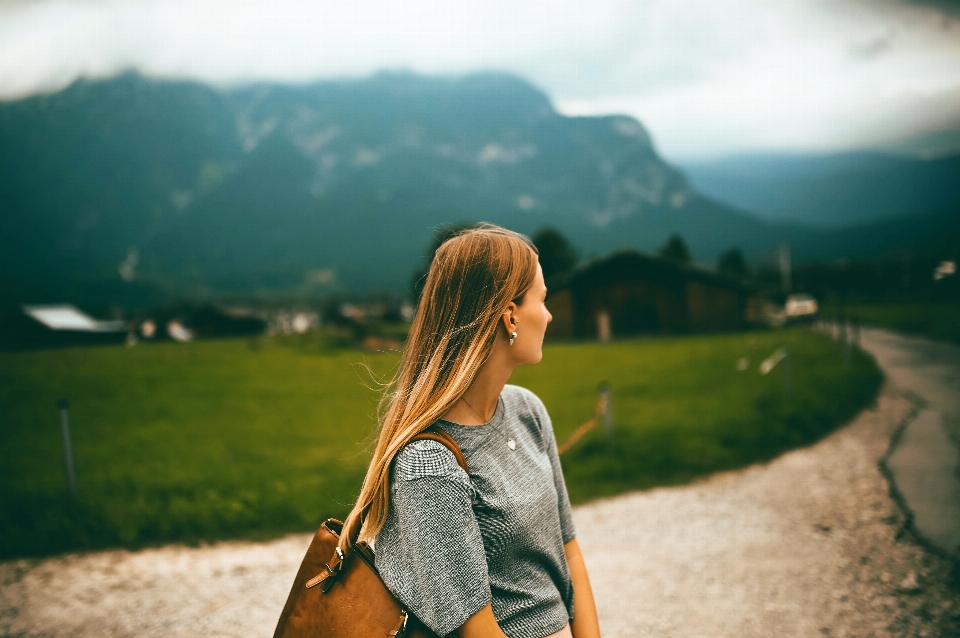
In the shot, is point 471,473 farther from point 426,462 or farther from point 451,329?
point 451,329

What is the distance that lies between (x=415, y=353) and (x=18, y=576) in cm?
593

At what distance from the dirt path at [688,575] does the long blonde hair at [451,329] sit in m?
2.98

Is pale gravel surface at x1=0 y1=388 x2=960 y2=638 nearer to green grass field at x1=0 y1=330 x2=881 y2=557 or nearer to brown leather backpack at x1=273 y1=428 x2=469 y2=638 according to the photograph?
green grass field at x1=0 y1=330 x2=881 y2=557

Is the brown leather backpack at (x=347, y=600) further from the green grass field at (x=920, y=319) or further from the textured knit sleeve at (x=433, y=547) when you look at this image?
the green grass field at (x=920, y=319)

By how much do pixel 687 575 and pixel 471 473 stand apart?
377cm

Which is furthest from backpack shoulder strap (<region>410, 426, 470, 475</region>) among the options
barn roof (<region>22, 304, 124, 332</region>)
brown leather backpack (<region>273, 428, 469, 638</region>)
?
barn roof (<region>22, 304, 124, 332</region>)

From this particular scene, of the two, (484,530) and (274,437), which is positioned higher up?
(484,530)

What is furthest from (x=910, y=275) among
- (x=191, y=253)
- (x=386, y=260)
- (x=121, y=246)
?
(x=191, y=253)

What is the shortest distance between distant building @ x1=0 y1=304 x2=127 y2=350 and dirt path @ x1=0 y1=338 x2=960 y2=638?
722 inches

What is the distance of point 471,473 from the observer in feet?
5.08

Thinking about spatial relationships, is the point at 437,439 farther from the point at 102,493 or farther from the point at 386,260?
the point at 386,260

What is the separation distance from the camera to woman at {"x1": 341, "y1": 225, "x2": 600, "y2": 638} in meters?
1.42

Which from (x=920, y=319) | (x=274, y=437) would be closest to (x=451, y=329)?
(x=274, y=437)

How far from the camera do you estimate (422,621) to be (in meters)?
1.43
